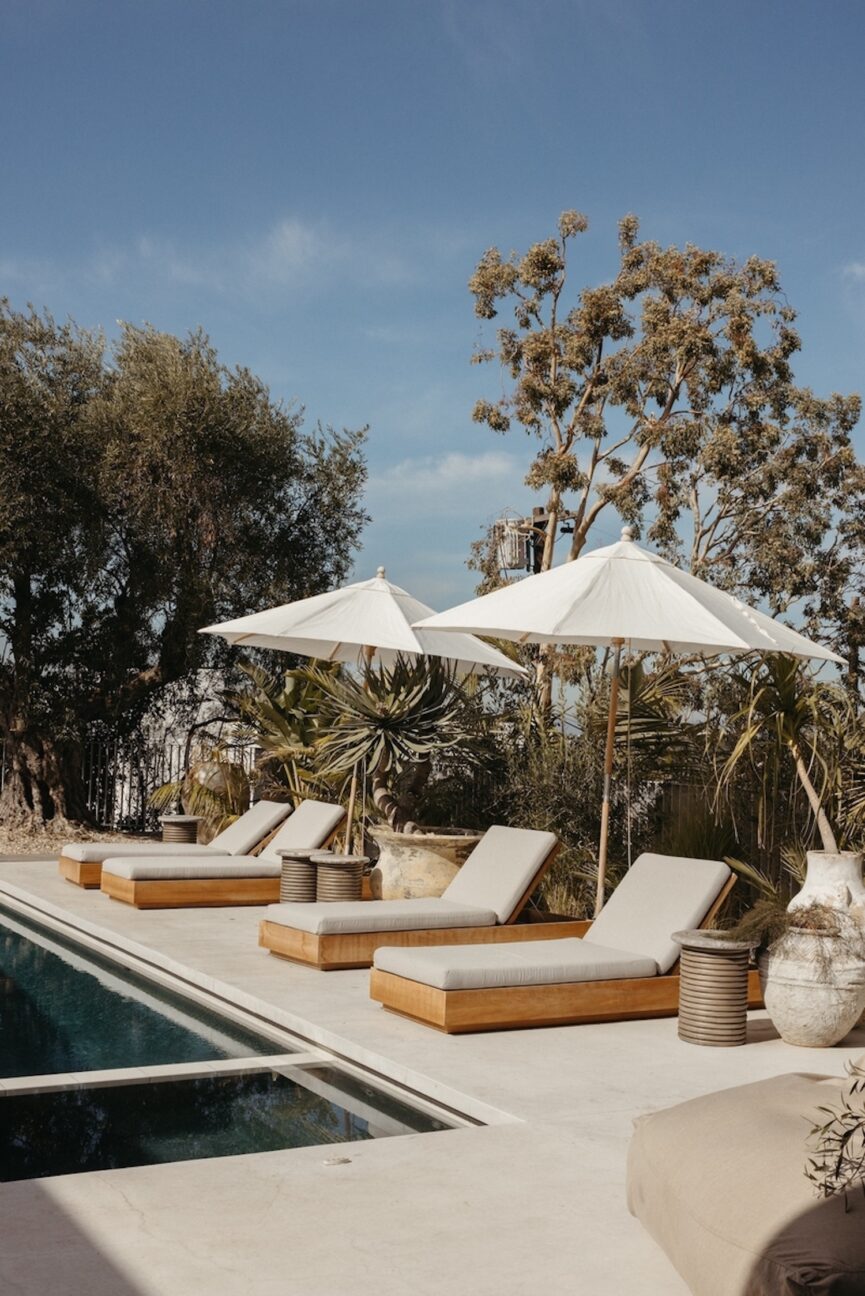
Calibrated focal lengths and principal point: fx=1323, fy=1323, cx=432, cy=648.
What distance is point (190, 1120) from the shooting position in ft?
17.1

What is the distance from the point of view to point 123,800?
17625 millimetres

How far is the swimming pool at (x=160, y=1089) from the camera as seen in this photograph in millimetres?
4898

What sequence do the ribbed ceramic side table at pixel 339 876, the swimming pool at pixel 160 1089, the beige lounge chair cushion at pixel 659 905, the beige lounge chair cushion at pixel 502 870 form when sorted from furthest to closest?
the ribbed ceramic side table at pixel 339 876, the beige lounge chair cushion at pixel 502 870, the beige lounge chair cushion at pixel 659 905, the swimming pool at pixel 160 1089

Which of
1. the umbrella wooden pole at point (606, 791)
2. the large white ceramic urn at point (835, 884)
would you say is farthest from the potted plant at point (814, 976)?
the umbrella wooden pole at point (606, 791)

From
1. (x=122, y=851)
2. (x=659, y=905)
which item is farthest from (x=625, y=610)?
(x=122, y=851)

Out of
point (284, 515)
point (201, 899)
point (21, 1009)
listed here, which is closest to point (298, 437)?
point (284, 515)

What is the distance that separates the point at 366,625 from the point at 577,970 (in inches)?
164

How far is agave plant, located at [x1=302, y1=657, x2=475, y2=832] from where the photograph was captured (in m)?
10.9

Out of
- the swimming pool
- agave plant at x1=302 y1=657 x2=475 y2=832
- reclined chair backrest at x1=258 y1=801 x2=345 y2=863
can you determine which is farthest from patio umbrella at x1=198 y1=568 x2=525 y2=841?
the swimming pool

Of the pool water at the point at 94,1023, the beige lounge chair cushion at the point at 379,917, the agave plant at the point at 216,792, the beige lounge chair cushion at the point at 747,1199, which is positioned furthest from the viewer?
the agave plant at the point at 216,792

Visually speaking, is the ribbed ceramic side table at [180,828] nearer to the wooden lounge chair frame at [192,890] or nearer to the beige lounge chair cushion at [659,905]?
the wooden lounge chair frame at [192,890]

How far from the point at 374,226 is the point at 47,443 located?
17.7 feet

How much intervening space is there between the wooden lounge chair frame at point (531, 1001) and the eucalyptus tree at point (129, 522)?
30.9 feet

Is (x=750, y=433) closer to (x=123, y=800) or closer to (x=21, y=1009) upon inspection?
(x=123, y=800)
